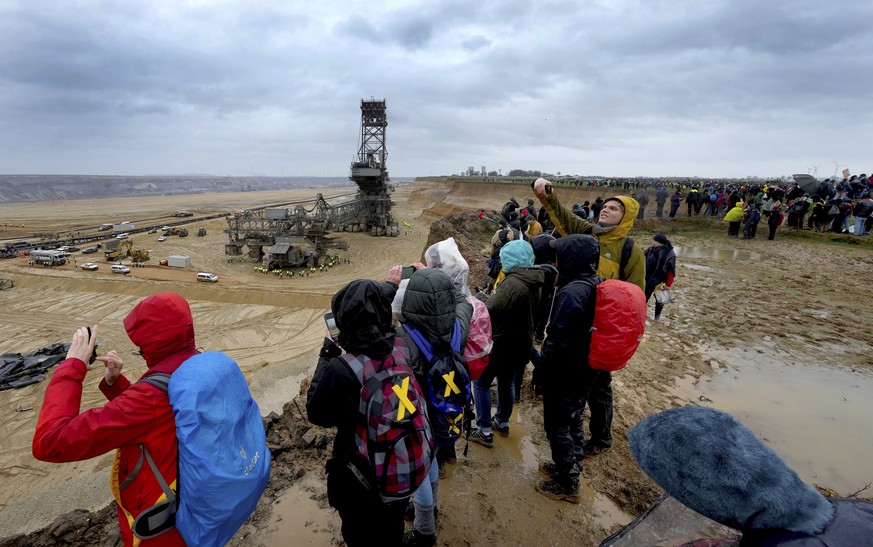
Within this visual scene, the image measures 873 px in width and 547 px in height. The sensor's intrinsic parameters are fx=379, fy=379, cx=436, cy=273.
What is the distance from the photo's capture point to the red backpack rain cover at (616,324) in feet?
9.30

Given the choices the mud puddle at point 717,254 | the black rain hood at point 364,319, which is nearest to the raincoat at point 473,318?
the black rain hood at point 364,319

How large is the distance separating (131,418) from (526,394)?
170 inches

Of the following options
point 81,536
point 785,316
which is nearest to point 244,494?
point 81,536

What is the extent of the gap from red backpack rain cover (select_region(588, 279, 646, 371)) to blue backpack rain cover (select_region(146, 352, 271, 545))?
2400mm

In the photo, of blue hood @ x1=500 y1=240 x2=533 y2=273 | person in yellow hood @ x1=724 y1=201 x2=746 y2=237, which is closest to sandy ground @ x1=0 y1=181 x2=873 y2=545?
person in yellow hood @ x1=724 y1=201 x2=746 y2=237

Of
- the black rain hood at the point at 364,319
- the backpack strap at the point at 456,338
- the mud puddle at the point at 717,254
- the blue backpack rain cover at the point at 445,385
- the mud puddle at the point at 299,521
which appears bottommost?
the mud puddle at the point at 299,521

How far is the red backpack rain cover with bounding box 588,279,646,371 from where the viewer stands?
2.83m

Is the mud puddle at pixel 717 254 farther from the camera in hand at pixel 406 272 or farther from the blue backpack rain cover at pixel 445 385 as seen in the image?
the blue backpack rain cover at pixel 445 385

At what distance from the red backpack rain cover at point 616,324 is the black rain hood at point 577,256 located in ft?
0.74

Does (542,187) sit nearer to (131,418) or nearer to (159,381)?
(159,381)

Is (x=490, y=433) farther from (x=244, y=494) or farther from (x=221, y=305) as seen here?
(x=221, y=305)

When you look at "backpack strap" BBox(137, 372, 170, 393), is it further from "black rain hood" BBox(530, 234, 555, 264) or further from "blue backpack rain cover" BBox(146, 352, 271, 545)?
"black rain hood" BBox(530, 234, 555, 264)

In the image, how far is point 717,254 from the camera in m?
13.7

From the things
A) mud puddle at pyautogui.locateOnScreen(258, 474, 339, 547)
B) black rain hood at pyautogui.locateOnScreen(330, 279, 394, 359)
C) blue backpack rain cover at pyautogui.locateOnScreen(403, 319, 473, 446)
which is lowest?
mud puddle at pyautogui.locateOnScreen(258, 474, 339, 547)
